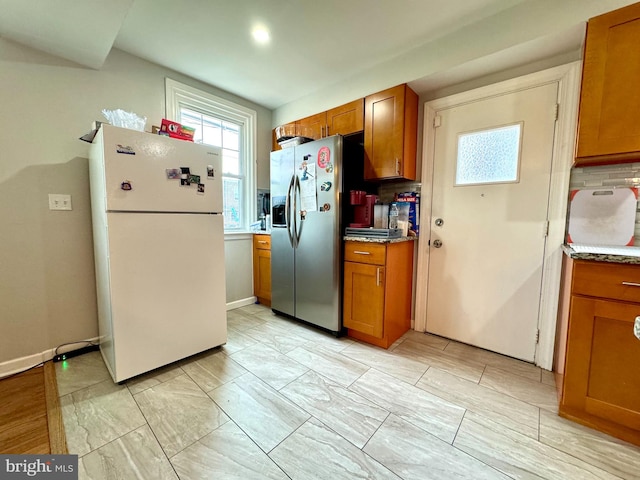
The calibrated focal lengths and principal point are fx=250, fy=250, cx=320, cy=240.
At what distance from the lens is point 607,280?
3.99 feet

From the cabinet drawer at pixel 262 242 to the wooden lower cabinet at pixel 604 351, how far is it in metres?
2.54

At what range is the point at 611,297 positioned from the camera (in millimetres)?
1209

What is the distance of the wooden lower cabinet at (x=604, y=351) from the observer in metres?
1.19

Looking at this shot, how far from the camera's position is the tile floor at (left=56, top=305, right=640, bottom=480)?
1.09 meters

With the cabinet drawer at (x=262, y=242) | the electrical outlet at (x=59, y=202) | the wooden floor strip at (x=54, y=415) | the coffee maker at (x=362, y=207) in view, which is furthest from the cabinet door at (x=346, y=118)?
the wooden floor strip at (x=54, y=415)

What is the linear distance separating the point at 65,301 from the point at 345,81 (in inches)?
122

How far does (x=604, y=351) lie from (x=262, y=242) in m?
2.80

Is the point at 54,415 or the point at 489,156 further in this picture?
the point at 489,156

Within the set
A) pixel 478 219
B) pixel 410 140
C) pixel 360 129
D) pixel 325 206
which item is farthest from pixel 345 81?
pixel 478 219

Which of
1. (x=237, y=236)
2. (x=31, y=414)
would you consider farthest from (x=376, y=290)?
(x=31, y=414)

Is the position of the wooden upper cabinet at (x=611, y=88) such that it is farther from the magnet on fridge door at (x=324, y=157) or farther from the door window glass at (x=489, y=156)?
the magnet on fridge door at (x=324, y=157)

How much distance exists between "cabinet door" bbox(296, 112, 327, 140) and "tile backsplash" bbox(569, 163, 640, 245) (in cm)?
205

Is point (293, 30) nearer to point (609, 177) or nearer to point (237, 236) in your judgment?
point (237, 236)

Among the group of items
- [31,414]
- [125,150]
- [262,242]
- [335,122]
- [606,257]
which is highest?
[335,122]
